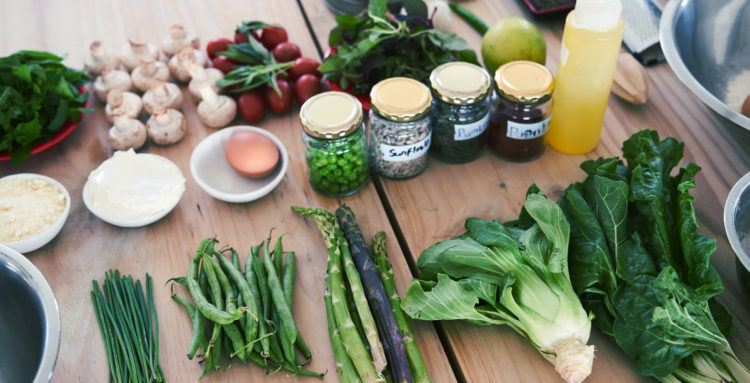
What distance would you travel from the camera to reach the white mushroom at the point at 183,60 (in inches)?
56.9

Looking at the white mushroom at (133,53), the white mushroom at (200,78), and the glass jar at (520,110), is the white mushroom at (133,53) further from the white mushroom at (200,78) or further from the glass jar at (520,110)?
the glass jar at (520,110)

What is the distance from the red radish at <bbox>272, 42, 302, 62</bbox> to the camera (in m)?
1.47

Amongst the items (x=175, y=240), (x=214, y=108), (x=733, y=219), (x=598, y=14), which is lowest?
(x=175, y=240)

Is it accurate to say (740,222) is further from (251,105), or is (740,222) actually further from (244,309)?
(251,105)

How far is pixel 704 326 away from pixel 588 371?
7.1 inches

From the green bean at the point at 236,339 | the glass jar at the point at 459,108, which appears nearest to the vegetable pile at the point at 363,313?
the green bean at the point at 236,339

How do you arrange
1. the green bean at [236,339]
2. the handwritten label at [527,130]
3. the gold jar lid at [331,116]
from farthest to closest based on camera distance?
the handwritten label at [527,130]
the gold jar lid at [331,116]
the green bean at [236,339]

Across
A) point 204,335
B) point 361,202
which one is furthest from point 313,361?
point 361,202

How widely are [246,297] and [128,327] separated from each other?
21 cm

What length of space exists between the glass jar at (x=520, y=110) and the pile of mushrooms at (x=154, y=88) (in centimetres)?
63

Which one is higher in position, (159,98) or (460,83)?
(460,83)

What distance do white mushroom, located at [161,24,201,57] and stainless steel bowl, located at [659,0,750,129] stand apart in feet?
3.84

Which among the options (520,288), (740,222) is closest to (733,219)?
(740,222)

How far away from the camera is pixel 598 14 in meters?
1.06
